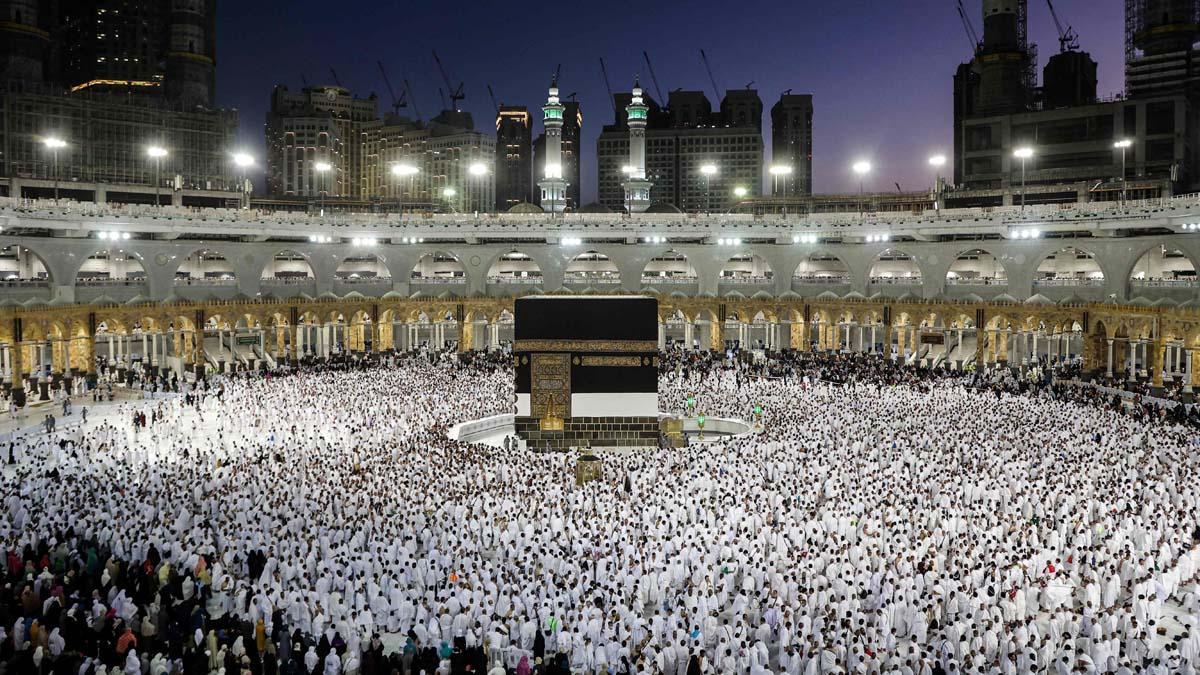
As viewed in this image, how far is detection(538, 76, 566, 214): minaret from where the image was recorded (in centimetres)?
5166

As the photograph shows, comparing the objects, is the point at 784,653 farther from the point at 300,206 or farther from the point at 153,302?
the point at 300,206

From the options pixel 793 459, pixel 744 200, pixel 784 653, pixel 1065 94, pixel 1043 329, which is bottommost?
pixel 784 653

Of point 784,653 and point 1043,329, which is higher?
point 1043,329

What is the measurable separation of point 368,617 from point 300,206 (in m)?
59.9

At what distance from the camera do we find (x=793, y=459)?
16094 millimetres

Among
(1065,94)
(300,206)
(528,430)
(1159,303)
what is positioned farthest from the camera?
(300,206)

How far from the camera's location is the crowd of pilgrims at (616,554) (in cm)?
919

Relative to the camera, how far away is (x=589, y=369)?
69.4ft

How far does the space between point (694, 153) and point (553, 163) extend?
4847cm

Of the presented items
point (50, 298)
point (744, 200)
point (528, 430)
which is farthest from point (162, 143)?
point (528, 430)

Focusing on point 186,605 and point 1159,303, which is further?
point 1159,303

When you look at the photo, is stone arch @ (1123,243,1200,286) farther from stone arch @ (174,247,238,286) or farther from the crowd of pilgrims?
stone arch @ (174,247,238,286)

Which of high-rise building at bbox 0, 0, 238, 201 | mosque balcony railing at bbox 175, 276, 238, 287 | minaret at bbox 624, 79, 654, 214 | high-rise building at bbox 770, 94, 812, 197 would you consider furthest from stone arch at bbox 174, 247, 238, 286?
high-rise building at bbox 770, 94, 812, 197

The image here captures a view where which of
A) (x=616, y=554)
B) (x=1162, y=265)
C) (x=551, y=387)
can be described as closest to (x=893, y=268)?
(x=1162, y=265)
